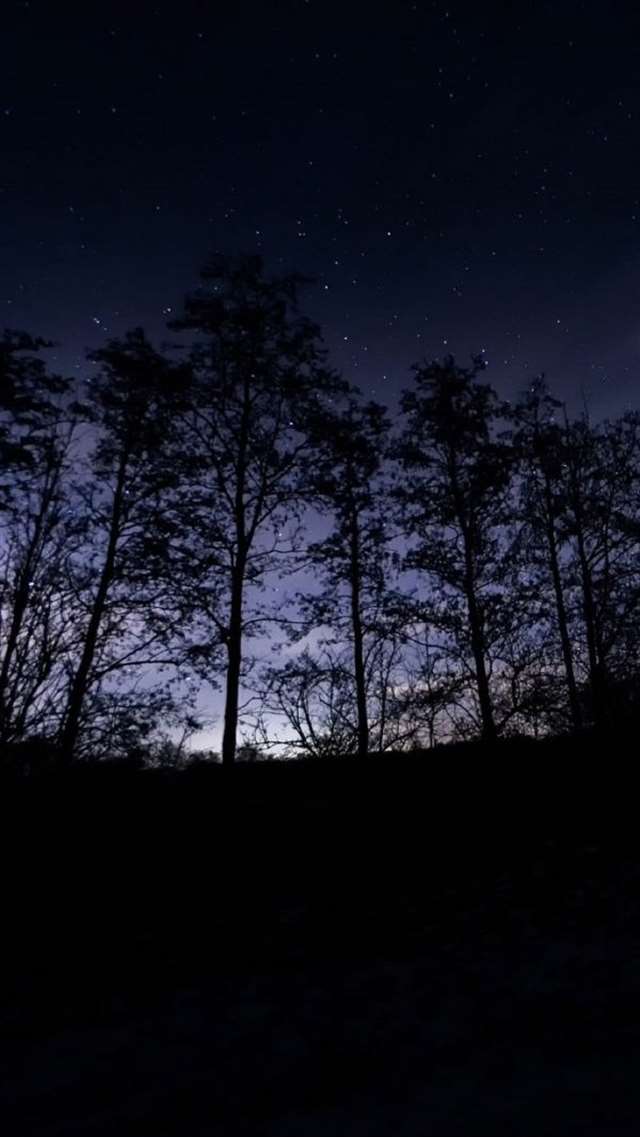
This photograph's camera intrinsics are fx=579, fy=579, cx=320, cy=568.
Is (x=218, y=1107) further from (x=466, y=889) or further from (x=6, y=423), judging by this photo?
(x=6, y=423)

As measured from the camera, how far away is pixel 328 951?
4.72m

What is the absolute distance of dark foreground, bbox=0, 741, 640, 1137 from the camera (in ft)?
9.09

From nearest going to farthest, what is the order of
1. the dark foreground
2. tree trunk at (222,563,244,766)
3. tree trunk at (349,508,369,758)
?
the dark foreground < tree trunk at (222,563,244,766) < tree trunk at (349,508,369,758)

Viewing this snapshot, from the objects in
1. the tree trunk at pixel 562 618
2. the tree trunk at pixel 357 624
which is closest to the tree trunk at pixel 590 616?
the tree trunk at pixel 562 618

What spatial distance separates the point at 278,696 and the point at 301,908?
1006 cm

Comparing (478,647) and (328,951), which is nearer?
(328,951)

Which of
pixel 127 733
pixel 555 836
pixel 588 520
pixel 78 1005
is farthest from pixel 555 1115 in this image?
pixel 588 520

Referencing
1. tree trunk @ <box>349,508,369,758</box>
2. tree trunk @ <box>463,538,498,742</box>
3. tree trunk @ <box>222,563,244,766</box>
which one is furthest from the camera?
tree trunk @ <box>349,508,369,758</box>

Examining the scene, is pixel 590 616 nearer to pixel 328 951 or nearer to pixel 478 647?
pixel 478 647

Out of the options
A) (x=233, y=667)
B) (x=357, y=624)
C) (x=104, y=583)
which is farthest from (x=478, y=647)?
(x=104, y=583)

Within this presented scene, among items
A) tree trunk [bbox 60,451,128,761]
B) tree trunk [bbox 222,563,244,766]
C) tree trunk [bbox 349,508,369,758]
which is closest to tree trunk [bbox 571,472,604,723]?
tree trunk [bbox 349,508,369,758]

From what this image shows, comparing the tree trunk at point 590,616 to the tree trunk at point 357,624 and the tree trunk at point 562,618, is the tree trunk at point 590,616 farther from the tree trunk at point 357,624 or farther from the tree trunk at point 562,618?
the tree trunk at point 357,624

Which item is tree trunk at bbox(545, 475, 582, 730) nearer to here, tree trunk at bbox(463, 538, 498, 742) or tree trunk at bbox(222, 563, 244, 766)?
tree trunk at bbox(463, 538, 498, 742)

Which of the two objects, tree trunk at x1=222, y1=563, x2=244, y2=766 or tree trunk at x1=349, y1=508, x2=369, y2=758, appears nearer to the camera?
tree trunk at x1=222, y1=563, x2=244, y2=766
